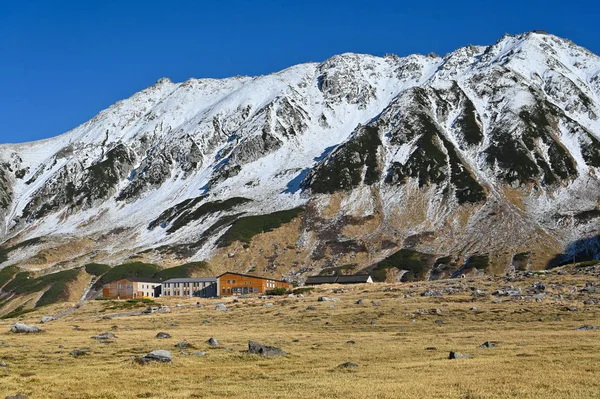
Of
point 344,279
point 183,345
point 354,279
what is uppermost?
point 344,279

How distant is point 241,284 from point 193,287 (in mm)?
15520


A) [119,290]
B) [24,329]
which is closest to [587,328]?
[24,329]

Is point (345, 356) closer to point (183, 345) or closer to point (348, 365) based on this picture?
point (348, 365)

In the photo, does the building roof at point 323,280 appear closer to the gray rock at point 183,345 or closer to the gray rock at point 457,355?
the gray rock at point 183,345

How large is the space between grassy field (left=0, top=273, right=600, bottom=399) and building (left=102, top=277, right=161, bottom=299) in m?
99.7

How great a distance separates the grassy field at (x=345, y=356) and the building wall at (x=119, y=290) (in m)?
101

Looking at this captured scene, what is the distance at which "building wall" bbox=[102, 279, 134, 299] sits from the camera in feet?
604

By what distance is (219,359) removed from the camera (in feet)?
146

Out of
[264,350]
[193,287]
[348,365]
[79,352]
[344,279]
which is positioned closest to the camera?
[348,365]

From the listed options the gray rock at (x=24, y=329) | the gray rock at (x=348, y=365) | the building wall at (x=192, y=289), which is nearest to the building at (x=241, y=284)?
the building wall at (x=192, y=289)

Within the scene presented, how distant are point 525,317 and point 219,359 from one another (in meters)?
39.4

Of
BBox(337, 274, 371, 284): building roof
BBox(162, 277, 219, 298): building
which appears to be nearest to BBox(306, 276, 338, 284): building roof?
BBox(337, 274, 371, 284): building roof

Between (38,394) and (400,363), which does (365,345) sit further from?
(38,394)

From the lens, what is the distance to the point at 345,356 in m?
45.3
